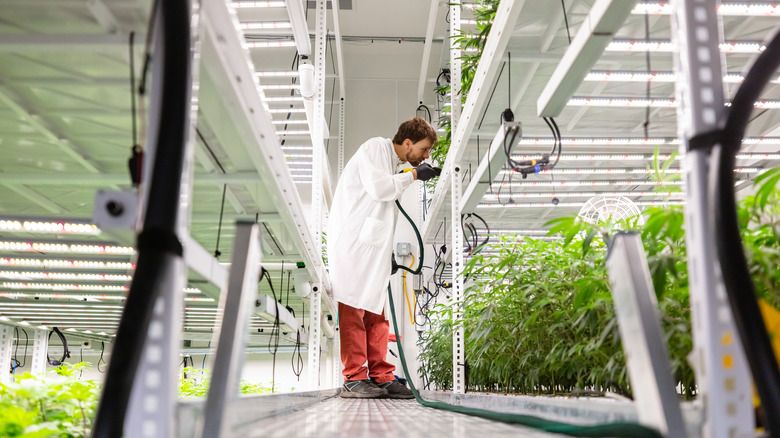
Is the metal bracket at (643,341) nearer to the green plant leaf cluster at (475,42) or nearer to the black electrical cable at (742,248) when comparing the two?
the black electrical cable at (742,248)

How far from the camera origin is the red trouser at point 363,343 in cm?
342

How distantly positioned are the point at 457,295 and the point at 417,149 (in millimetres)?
1035

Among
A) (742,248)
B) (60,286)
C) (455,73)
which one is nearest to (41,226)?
(60,286)

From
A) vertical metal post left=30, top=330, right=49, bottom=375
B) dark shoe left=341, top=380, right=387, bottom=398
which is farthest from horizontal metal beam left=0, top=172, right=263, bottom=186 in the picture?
vertical metal post left=30, top=330, right=49, bottom=375

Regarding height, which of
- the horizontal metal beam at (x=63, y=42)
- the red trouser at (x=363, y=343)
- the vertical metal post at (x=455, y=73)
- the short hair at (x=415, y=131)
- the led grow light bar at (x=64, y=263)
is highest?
the vertical metal post at (x=455, y=73)

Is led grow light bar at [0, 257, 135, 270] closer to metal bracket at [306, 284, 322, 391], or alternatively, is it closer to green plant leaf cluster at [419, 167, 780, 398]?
metal bracket at [306, 284, 322, 391]

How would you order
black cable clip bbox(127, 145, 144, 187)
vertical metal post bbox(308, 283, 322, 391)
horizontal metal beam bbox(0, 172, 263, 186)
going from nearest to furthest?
black cable clip bbox(127, 145, 144, 187) → horizontal metal beam bbox(0, 172, 263, 186) → vertical metal post bbox(308, 283, 322, 391)

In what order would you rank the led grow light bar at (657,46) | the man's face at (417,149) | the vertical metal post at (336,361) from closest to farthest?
the led grow light bar at (657,46)
the man's face at (417,149)
the vertical metal post at (336,361)

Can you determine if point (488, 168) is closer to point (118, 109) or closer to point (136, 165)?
point (118, 109)

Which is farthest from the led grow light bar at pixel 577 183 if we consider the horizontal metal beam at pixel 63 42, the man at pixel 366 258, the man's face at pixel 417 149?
the horizontal metal beam at pixel 63 42

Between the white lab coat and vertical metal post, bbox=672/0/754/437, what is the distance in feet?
8.47

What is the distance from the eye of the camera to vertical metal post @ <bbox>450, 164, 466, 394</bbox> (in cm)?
307

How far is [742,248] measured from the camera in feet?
2.65

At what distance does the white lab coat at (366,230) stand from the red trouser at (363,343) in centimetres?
12
